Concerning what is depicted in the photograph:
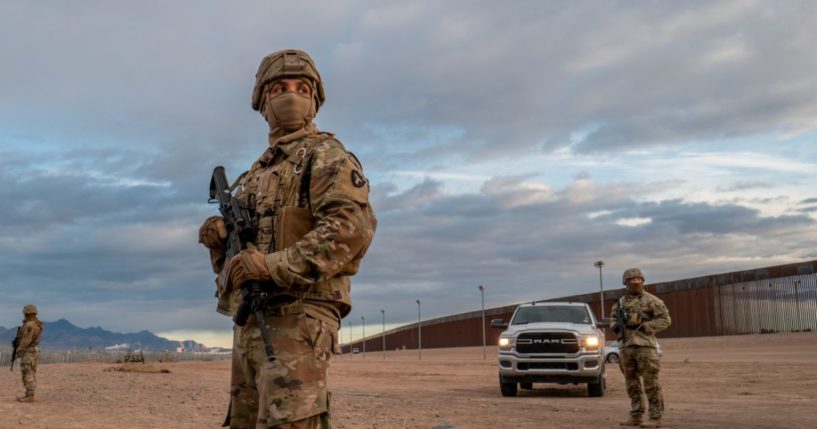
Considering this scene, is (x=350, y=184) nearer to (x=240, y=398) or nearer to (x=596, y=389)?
(x=240, y=398)

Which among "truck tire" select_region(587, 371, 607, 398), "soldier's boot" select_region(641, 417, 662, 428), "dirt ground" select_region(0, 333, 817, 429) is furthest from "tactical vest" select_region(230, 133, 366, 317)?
"truck tire" select_region(587, 371, 607, 398)

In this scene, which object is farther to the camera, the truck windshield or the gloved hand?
the truck windshield

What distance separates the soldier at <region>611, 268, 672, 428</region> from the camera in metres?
12.5

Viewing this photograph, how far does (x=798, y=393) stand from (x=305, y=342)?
1917 cm

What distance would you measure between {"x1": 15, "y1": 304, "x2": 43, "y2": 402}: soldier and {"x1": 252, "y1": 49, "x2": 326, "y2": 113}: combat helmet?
14364mm

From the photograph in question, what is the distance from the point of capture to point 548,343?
691 inches

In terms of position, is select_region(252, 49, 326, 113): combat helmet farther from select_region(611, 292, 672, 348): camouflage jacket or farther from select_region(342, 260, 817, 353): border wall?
select_region(342, 260, 817, 353): border wall

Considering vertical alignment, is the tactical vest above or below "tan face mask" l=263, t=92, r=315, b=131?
below

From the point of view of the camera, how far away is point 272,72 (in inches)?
169

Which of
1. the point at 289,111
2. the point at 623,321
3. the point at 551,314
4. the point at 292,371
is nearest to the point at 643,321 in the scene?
the point at 623,321

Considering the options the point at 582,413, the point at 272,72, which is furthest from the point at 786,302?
the point at 272,72

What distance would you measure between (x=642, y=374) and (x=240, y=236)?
32.6 ft

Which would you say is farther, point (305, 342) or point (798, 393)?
point (798, 393)

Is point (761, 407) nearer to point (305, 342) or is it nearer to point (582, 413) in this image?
point (582, 413)
